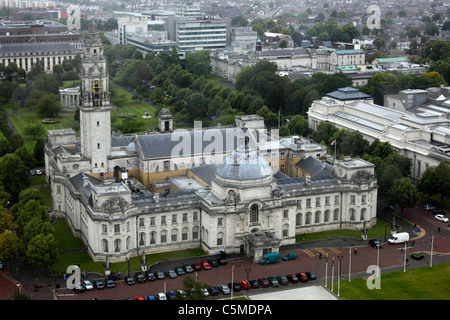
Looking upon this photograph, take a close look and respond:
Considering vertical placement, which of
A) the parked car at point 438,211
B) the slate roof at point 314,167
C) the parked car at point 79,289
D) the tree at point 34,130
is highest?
the slate roof at point 314,167

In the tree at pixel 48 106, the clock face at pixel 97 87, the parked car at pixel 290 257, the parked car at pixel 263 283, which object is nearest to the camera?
the parked car at pixel 263 283

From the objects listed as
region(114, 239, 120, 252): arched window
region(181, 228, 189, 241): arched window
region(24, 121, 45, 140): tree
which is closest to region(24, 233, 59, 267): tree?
region(114, 239, 120, 252): arched window

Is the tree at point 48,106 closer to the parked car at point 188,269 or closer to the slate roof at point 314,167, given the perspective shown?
the slate roof at point 314,167

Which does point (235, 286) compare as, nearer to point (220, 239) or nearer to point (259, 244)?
point (259, 244)

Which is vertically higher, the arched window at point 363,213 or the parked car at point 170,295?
the arched window at point 363,213

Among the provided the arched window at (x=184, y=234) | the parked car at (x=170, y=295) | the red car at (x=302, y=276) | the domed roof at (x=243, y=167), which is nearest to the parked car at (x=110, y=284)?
the parked car at (x=170, y=295)

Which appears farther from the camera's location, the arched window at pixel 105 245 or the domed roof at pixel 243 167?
the domed roof at pixel 243 167

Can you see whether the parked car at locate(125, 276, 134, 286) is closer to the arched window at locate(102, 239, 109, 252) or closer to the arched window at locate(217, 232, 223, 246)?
the arched window at locate(102, 239, 109, 252)

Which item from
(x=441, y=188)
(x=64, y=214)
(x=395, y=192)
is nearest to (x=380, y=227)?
(x=395, y=192)
